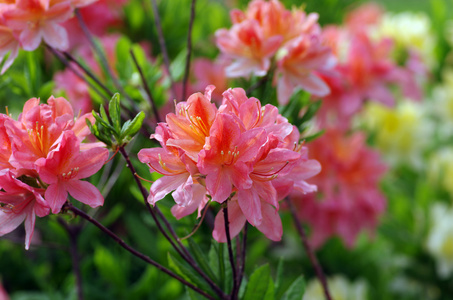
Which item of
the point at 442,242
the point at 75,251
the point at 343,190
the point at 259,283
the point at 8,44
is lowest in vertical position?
the point at 442,242

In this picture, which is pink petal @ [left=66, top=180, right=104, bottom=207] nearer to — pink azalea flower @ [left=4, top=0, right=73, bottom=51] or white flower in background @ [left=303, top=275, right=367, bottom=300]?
pink azalea flower @ [left=4, top=0, right=73, bottom=51]

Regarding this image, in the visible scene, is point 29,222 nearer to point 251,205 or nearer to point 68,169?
point 68,169

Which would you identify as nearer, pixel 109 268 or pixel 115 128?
A: pixel 115 128

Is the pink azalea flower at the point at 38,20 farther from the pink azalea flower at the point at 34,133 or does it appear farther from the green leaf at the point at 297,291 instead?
the green leaf at the point at 297,291

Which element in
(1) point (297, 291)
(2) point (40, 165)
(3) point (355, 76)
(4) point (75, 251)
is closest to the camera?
(2) point (40, 165)

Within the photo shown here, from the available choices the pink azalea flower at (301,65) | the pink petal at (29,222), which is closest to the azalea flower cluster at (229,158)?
the pink petal at (29,222)

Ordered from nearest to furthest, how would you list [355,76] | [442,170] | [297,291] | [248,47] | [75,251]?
[297,291]
[248,47]
[75,251]
[355,76]
[442,170]

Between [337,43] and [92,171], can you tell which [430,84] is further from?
[92,171]

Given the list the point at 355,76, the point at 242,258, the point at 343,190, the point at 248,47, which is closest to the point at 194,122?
the point at 242,258

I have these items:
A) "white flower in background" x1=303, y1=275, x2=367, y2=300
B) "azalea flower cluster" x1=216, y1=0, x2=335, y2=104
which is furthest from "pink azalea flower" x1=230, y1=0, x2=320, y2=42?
"white flower in background" x1=303, y1=275, x2=367, y2=300
